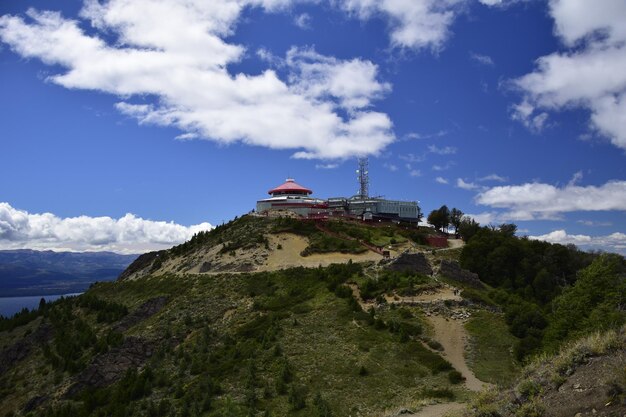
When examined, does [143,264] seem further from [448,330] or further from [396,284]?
[448,330]

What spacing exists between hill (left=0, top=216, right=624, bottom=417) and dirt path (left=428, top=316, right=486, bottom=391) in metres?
0.15

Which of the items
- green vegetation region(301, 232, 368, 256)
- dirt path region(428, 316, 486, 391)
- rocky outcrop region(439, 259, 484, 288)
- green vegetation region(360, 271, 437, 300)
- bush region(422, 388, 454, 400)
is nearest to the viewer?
bush region(422, 388, 454, 400)

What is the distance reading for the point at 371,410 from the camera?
2578 centimetres

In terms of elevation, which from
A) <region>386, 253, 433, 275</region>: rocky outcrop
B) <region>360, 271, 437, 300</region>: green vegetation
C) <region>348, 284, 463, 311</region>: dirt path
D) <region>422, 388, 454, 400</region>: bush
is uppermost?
<region>386, 253, 433, 275</region>: rocky outcrop

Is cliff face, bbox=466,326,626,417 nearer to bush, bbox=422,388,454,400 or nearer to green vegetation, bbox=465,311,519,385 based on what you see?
bush, bbox=422,388,454,400

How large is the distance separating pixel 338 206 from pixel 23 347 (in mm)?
49389

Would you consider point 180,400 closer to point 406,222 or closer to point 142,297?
point 142,297

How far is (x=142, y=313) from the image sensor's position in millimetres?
52000

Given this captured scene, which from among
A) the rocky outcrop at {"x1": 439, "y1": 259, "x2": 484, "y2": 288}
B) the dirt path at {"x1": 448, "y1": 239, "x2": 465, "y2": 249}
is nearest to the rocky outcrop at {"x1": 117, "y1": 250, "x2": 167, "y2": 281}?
the dirt path at {"x1": 448, "y1": 239, "x2": 465, "y2": 249}

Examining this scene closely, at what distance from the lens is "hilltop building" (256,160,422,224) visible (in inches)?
2977

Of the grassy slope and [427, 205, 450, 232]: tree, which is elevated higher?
[427, 205, 450, 232]: tree

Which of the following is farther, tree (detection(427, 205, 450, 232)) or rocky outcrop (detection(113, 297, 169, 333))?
tree (detection(427, 205, 450, 232))

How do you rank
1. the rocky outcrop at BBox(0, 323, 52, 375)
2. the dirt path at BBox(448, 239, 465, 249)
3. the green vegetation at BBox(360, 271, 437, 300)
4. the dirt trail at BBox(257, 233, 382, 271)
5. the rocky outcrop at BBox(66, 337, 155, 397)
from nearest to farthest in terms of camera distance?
the rocky outcrop at BBox(66, 337, 155, 397) → the green vegetation at BBox(360, 271, 437, 300) → the rocky outcrop at BBox(0, 323, 52, 375) → the dirt trail at BBox(257, 233, 382, 271) → the dirt path at BBox(448, 239, 465, 249)

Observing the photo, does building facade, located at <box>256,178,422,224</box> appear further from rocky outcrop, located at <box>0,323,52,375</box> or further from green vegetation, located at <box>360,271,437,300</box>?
rocky outcrop, located at <box>0,323,52,375</box>
